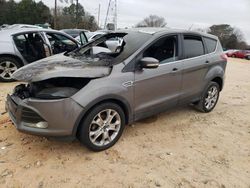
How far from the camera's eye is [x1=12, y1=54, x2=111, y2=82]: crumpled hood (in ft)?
10.3

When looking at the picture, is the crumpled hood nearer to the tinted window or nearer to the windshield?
the windshield

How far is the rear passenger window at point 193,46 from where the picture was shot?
4.37 m

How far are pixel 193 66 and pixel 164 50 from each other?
0.70 meters

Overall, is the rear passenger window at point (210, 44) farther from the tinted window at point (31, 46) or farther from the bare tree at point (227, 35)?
the bare tree at point (227, 35)

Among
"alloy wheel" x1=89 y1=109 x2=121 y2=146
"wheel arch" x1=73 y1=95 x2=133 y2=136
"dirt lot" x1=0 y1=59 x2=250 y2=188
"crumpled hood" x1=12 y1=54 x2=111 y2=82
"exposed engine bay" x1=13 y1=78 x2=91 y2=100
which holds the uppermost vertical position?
"crumpled hood" x1=12 y1=54 x2=111 y2=82

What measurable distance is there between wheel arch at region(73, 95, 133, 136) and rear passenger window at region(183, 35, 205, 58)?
1503 mm

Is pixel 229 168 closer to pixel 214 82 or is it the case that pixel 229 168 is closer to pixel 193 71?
pixel 193 71

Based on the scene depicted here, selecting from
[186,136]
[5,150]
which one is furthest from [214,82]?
[5,150]

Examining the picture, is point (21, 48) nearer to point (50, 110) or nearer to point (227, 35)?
point (50, 110)

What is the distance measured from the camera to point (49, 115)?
9.84 feet

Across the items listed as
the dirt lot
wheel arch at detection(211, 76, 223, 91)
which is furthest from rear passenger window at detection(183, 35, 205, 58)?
the dirt lot

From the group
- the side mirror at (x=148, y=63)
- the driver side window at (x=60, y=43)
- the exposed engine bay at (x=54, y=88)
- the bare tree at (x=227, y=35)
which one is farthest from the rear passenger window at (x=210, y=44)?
the bare tree at (x=227, y=35)

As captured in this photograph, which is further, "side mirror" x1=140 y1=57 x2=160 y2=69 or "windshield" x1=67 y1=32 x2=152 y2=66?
"windshield" x1=67 y1=32 x2=152 y2=66

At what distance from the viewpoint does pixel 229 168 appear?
10.7ft
